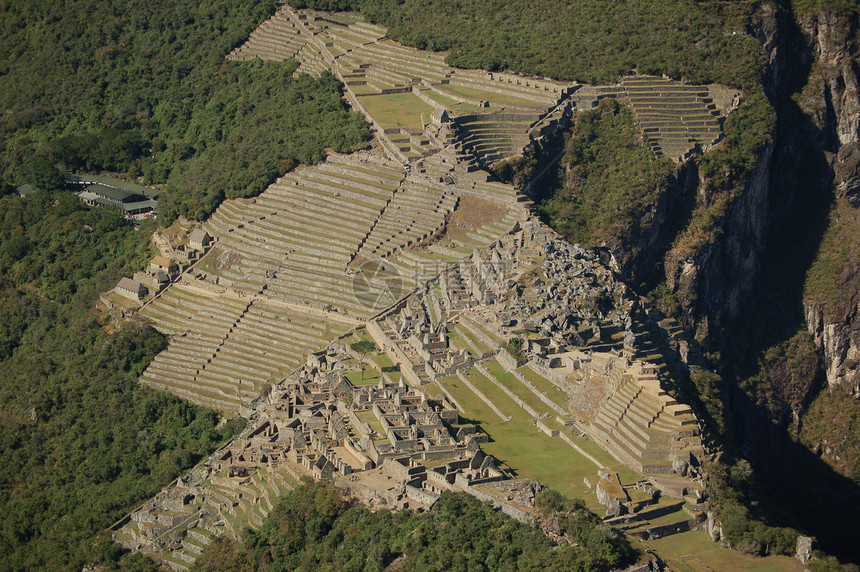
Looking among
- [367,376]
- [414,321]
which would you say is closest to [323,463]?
[367,376]

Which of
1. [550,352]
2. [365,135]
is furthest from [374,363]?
[365,135]

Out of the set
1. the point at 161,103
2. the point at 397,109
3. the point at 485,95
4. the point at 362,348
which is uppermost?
the point at 485,95

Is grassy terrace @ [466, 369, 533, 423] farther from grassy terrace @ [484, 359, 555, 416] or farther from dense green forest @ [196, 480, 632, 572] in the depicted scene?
dense green forest @ [196, 480, 632, 572]

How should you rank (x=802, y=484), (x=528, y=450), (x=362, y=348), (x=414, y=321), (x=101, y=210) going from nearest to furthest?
(x=528, y=450) < (x=362, y=348) < (x=414, y=321) < (x=802, y=484) < (x=101, y=210)

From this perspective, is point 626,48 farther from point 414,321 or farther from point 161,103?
point 414,321

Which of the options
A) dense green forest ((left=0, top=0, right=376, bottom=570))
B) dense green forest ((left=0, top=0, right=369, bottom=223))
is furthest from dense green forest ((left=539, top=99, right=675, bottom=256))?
dense green forest ((left=0, top=0, right=376, bottom=570))

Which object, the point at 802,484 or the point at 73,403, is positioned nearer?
the point at 73,403
